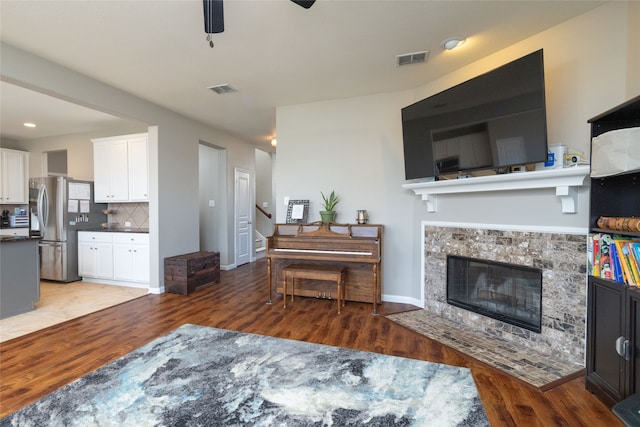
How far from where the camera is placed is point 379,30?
94.7 inches

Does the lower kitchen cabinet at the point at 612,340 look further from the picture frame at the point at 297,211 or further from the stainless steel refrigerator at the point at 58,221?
the stainless steel refrigerator at the point at 58,221

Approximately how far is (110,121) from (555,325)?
20.9 feet

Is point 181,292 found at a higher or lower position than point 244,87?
lower

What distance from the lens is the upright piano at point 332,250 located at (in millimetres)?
3416

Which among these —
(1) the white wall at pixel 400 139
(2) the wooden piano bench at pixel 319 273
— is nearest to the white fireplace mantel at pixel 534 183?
(1) the white wall at pixel 400 139

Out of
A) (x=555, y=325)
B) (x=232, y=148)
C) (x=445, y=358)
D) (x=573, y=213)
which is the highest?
(x=232, y=148)

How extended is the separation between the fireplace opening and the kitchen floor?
13.5 ft

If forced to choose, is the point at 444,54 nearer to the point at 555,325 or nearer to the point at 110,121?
the point at 555,325

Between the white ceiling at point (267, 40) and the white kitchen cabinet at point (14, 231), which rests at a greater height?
the white ceiling at point (267, 40)

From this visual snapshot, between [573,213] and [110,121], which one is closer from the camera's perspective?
[573,213]

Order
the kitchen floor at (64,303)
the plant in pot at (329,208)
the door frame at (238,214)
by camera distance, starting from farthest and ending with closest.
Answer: the door frame at (238,214)
the plant in pot at (329,208)
the kitchen floor at (64,303)

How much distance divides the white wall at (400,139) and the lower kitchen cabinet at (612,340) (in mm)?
648

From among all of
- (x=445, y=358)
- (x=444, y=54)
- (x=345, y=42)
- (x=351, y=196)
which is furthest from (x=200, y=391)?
(x=444, y=54)

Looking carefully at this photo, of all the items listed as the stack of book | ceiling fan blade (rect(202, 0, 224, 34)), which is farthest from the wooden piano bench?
ceiling fan blade (rect(202, 0, 224, 34))
